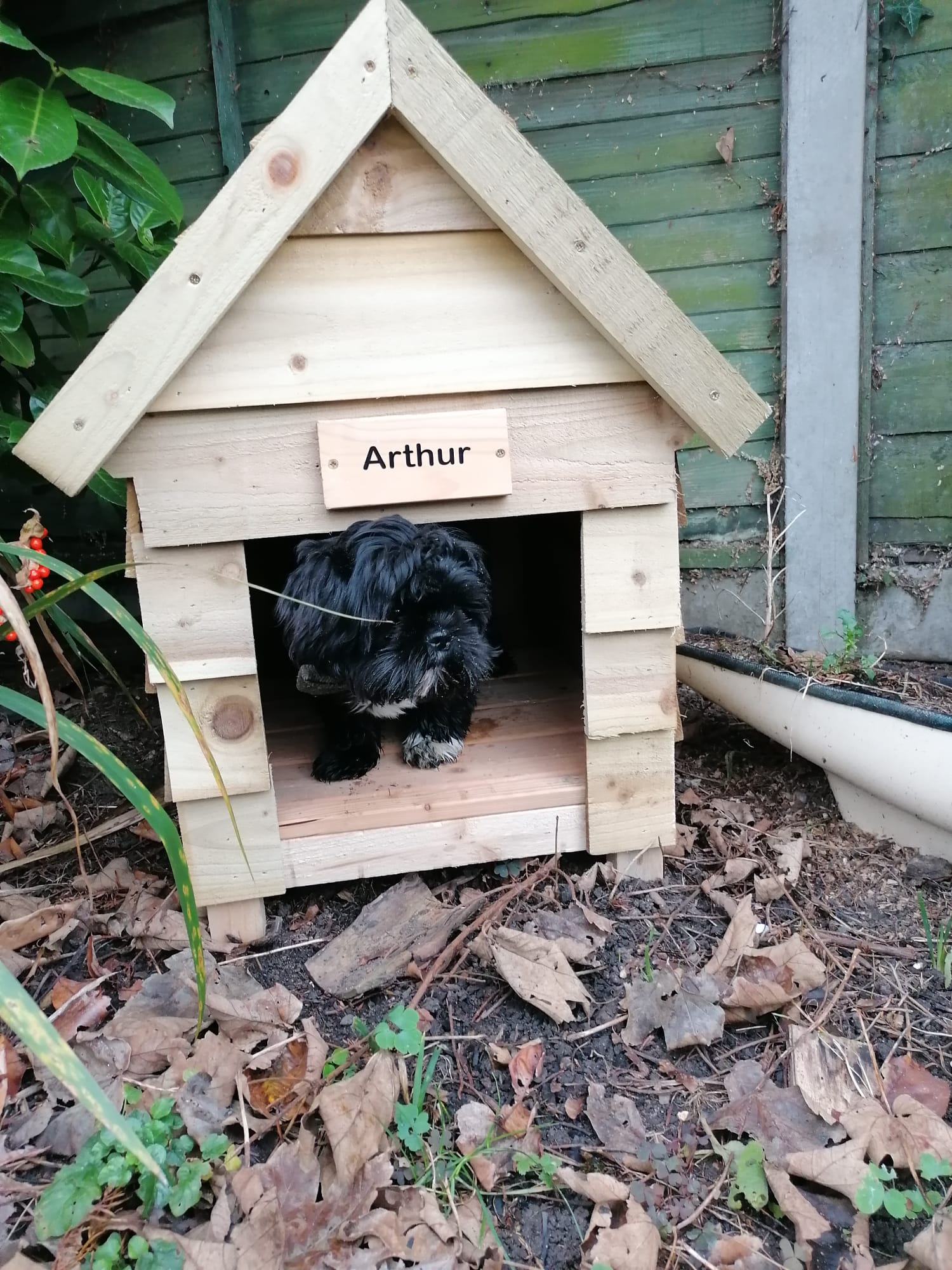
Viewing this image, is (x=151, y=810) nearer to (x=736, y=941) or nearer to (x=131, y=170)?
(x=736, y=941)

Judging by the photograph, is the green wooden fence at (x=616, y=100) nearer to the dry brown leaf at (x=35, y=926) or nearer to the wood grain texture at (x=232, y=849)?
the wood grain texture at (x=232, y=849)

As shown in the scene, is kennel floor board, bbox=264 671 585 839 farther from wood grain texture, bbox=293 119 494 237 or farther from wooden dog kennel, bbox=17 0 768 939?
wood grain texture, bbox=293 119 494 237

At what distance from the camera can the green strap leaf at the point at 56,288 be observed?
6.10 feet

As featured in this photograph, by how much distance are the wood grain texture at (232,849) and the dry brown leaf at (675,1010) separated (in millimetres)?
707

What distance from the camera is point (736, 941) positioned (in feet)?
5.09

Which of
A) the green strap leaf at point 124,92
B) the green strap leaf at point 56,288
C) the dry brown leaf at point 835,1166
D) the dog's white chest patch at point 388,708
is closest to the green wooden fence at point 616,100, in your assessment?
the green strap leaf at point 124,92

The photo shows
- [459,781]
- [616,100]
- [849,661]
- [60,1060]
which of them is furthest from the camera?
[616,100]

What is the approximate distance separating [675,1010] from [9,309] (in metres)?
2.02

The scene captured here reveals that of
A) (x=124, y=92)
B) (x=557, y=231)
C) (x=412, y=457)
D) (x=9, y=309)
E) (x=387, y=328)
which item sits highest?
(x=124, y=92)

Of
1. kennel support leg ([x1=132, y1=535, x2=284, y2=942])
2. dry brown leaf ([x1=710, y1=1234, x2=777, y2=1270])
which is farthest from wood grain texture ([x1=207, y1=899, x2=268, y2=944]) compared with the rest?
dry brown leaf ([x1=710, y1=1234, x2=777, y2=1270])

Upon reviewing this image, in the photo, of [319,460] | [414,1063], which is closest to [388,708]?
[319,460]

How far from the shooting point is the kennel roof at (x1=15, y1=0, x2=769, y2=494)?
47.7 inches

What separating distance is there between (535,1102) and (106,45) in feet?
11.1

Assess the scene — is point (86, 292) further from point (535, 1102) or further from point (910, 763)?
point (910, 763)
